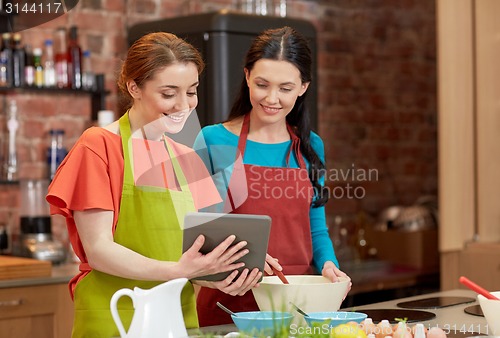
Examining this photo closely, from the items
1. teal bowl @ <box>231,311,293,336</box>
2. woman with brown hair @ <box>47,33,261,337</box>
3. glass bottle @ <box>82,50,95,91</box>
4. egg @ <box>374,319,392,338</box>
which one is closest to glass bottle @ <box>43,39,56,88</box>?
glass bottle @ <box>82,50,95,91</box>

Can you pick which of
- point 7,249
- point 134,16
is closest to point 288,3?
point 134,16

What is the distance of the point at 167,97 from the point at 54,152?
5.33ft

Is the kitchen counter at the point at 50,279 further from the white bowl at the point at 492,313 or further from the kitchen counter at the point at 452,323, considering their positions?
the white bowl at the point at 492,313

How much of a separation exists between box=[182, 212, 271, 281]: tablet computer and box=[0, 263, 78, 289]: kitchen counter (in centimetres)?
131

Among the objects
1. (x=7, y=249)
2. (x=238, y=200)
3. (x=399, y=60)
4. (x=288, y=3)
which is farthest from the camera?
(x=399, y=60)

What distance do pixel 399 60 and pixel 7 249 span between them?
99.0 inches

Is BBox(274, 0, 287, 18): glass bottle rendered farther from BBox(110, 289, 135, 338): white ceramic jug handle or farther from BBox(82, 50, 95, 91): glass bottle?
BBox(110, 289, 135, 338): white ceramic jug handle

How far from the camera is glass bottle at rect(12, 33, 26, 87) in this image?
10.9 ft

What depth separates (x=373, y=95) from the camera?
471 centimetres

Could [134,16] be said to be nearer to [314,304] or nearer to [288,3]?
[288,3]

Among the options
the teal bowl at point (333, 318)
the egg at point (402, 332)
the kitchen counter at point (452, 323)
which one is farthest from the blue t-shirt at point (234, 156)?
the egg at point (402, 332)

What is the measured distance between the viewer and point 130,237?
192 centimetres

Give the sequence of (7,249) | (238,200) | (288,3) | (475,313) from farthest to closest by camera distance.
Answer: (288,3), (7,249), (238,200), (475,313)

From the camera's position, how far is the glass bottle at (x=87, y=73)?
3.55 m
